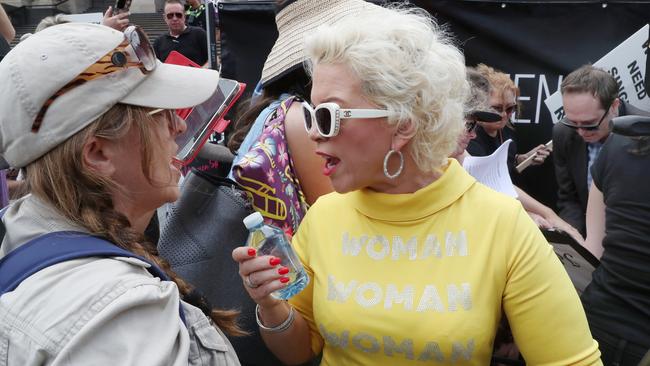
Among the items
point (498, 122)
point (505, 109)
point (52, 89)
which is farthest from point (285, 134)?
point (505, 109)

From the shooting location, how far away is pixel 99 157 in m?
1.44

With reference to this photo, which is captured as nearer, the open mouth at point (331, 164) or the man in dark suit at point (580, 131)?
the open mouth at point (331, 164)

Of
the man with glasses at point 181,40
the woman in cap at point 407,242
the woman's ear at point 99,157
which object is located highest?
the woman's ear at point 99,157

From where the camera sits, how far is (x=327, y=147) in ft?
6.32

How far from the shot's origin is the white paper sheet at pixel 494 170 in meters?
3.26

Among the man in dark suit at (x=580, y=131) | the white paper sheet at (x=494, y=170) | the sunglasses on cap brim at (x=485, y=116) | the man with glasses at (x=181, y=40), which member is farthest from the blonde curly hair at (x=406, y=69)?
the man with glasses at (x=181, y=40)

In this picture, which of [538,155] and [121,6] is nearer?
[538,155]

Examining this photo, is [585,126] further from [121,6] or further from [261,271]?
[121,6]

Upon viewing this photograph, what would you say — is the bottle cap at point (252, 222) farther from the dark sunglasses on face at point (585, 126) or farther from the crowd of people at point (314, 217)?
the dark sunglasses on face at point (585, 126)

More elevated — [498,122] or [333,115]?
[333,115]

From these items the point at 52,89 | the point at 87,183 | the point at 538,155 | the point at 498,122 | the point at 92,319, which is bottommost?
the point at 538,155

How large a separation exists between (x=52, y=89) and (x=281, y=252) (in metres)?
0.76

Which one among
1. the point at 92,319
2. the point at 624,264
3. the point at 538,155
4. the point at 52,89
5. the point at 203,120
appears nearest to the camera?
the point at 92,319

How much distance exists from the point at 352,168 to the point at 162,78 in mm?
624
